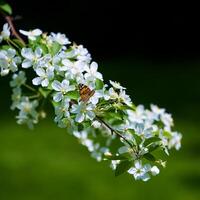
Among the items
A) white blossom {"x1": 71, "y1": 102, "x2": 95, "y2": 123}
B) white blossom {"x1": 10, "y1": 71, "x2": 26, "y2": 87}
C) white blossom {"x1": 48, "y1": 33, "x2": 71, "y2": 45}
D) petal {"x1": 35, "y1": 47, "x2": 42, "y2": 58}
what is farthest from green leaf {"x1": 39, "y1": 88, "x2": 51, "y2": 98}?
white blossom {"x1": 71, "y1": 102, "x2": 95, "y2": 123}

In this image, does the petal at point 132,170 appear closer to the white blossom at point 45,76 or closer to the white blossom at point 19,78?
the white blossom at point 45,76

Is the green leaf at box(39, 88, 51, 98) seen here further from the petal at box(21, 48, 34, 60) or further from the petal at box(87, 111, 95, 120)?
the petal at box(87, 111, 95, 120)

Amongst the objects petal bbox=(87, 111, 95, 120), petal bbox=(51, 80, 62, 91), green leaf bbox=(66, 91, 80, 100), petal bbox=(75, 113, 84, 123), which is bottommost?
petal bbox=(75, 113, 84, 123)

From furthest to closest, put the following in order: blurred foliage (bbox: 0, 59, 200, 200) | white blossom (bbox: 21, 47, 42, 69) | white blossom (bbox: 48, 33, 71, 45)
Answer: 1. blurred foliage (bbox: 0, 59, 200, 200)
2. white blossom (bbox: 48, 33, 71, 45)
3. white blossom (bbox: 21, 47, 42, 69)

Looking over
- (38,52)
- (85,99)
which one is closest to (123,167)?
(85,99)

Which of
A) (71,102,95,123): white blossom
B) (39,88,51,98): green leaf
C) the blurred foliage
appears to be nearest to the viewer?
(71,102,95,123): white blossom
